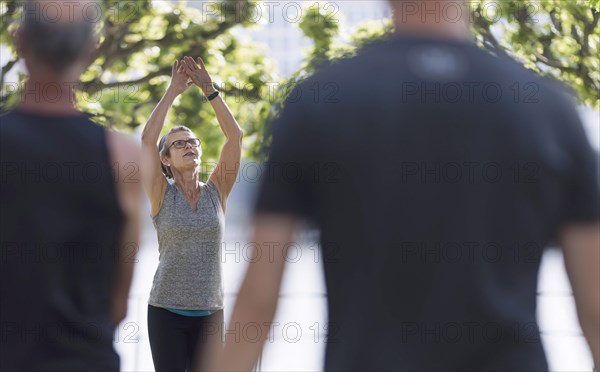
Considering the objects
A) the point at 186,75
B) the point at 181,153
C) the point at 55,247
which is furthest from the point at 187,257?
the point at 55,247

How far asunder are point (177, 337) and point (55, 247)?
2556mm

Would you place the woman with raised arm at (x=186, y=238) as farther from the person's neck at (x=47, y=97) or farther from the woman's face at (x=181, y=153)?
the person's neck at (x=47, y=97)

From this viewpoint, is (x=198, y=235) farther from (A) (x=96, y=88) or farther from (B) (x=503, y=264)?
(A) (x=96, y=88)

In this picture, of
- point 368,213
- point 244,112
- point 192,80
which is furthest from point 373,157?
point 244,112

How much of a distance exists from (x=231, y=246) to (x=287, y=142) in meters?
6.41

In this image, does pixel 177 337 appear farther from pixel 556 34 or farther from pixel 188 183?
pixel 556 34

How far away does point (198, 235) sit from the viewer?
5016mm

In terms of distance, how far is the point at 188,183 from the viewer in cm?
525

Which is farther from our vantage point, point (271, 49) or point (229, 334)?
point (271, 49)

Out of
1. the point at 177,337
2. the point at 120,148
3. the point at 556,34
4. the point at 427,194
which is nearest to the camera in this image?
the point at 427,194

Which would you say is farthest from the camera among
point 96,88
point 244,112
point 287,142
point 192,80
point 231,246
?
point 244,112

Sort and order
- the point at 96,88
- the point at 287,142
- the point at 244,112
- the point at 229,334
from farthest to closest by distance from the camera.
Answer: the point at 244,112, the point at 96,88, the point at 229,334, the point at 287,142

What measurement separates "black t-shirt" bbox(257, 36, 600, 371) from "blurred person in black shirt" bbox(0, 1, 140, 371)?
2.95 feet

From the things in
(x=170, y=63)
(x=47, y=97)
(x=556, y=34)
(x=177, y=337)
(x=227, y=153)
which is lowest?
(x=177, y=337)
